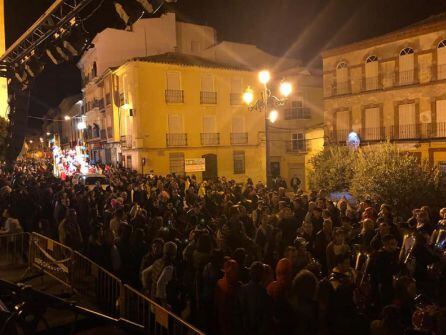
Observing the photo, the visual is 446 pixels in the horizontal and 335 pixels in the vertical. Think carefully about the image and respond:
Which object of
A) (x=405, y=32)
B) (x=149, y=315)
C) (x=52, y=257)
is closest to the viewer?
(x=149, y=315)

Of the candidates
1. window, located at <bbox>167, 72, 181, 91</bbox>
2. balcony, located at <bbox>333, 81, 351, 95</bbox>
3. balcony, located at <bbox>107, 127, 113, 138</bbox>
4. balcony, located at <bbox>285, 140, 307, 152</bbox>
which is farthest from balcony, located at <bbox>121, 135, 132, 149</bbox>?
balcony, located at <bbox>333, 81, 351, 95</bbox>

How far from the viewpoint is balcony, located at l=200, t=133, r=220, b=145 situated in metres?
32.3

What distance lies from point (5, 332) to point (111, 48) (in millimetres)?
35840

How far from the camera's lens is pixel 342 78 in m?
27.0

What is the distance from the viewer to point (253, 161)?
34531 millimetres

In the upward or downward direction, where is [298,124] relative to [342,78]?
downward

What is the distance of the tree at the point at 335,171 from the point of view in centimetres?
1593

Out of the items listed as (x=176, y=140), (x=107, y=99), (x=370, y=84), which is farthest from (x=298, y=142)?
(x=107, y=99)

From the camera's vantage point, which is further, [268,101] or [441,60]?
[441,60]

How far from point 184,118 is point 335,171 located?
57.5 feet

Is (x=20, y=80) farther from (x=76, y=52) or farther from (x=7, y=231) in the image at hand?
(x=7, y=231)

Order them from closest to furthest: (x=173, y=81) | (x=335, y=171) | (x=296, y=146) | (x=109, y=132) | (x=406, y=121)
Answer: (x=335, y=171) → (x=406, y=121) → (x=173, y=81) → (x=296, y=146) → (x=109, y=132)

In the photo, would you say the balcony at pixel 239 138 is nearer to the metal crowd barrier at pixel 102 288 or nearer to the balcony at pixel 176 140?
the balcony at pixel 176 140

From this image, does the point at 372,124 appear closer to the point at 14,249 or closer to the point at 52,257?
the point at 14,249
